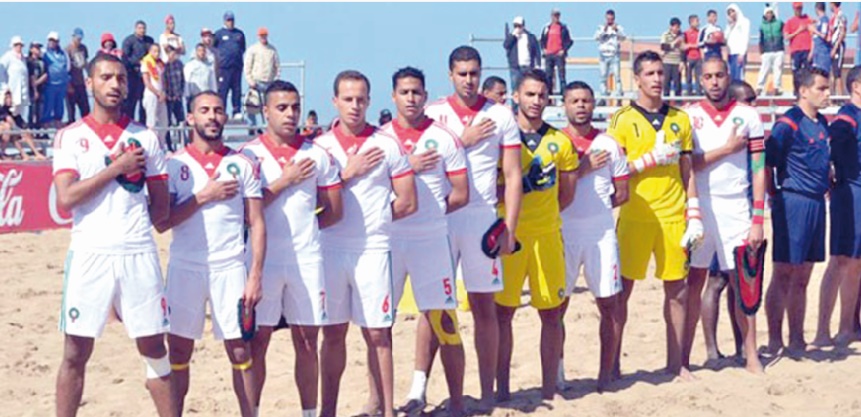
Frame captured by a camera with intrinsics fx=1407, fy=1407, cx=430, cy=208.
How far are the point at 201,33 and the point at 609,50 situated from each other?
6972 mm

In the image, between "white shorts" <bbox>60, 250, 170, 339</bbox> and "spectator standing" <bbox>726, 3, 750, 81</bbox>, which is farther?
"spectator standing" <bbox>726, 3, 750, 81</bbox>

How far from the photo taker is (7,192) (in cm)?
1869

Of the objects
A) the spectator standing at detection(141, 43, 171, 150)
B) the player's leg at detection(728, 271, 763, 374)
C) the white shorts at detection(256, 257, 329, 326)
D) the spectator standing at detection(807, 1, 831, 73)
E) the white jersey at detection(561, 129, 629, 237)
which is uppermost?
the spectator standing at detection(807, 1, 831, 73)

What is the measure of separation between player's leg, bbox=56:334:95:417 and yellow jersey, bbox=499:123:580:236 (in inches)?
114

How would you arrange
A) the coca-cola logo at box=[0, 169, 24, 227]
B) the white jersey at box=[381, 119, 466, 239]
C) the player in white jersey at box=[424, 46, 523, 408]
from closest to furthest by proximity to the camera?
the white jersey at box=[381, 119, 466, 239] < the player in white jersey at box=[424, 46, 523, 408] < the coca-cola logo at box=[0, 169, 24, 227]

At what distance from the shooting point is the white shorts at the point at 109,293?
7.59 meters

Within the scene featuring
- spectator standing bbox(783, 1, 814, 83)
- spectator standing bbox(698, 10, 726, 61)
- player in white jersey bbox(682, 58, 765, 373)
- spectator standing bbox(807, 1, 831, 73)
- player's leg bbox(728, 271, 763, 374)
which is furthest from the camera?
spectator standing bbox(783, 1, 814, 83)

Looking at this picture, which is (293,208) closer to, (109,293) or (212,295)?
(212,295)

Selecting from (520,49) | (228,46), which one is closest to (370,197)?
(228,46)

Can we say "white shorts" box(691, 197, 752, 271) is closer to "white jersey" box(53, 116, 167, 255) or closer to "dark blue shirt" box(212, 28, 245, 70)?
"white jersey" box(53, 116, 167, 255)

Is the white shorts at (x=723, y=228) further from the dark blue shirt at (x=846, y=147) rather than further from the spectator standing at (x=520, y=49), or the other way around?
the spectator standing at (x=520, y=49)

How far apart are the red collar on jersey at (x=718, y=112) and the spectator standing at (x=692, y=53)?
13320 millimetres

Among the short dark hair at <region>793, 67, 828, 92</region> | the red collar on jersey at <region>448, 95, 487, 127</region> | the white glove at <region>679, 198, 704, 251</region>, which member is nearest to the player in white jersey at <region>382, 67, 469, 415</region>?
the red collar on jersey at <region>448, 95, 487, 127</region>

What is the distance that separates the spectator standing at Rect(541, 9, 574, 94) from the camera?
2336 centimetres
